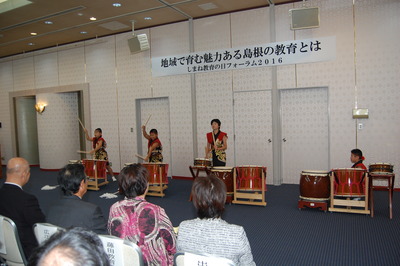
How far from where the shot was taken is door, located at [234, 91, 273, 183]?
22.0ft

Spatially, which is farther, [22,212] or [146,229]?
[22,212]

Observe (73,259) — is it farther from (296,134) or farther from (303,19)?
(296,134)

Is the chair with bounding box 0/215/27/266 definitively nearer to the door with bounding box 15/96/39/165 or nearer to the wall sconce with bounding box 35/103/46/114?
the wall sconce with bounding box 35/103/46/114

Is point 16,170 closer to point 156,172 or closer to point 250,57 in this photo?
point 156,172

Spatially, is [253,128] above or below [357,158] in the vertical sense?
above

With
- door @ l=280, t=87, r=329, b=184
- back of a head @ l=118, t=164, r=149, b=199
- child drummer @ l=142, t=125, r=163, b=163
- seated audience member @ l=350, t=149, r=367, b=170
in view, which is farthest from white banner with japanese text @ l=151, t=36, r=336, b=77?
back of a head @ l=118, t=164, r=149, b=199

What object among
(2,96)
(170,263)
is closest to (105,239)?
(170,263)

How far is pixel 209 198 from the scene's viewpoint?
1920 millimetres

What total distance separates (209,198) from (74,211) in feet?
3.12

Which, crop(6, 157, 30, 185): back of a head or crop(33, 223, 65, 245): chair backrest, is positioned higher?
crop(6, 157, 30, 185): back of a head

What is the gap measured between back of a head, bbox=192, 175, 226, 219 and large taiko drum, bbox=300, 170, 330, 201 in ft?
10.1

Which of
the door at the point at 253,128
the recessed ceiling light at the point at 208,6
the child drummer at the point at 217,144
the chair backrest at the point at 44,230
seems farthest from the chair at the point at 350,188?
the recessed ceiling light at the point at 208,6

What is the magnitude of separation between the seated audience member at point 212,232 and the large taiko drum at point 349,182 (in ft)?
10.3

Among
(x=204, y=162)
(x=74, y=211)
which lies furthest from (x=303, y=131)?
(x=74, y=211)
